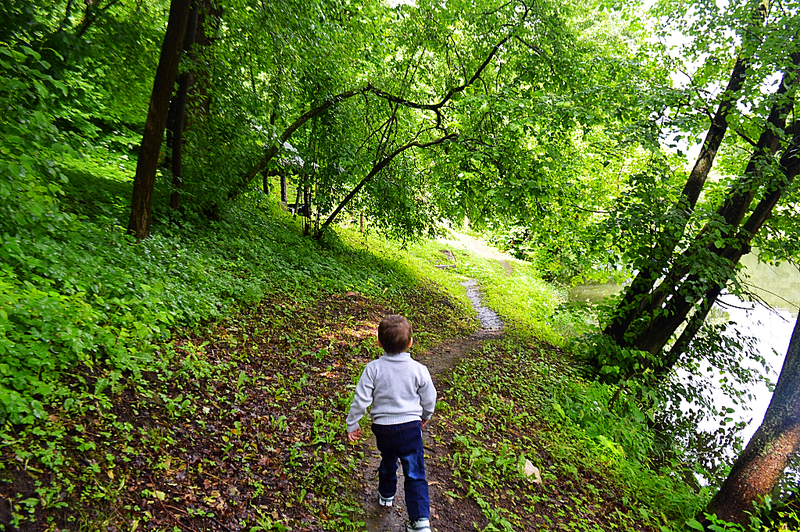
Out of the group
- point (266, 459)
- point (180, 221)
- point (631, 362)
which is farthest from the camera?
point (631, 362)

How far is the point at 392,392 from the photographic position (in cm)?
334

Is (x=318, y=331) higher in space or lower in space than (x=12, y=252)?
lower

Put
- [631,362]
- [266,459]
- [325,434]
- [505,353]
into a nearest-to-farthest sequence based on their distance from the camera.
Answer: [266,459], [325,434], [631,362], [505,353]

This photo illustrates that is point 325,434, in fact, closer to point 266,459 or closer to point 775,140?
point 266,459

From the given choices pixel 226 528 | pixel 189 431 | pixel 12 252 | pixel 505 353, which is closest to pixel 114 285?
pixel 12 252

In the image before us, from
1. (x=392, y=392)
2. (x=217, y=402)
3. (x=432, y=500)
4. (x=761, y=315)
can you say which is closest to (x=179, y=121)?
(x=217, y=402)

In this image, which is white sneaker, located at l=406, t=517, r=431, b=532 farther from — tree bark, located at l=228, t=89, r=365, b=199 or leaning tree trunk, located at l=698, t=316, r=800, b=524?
tree bark, located at l=228, t=89, r=365, b=199

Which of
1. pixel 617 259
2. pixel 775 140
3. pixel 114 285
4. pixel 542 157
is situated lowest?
pixel 114 285

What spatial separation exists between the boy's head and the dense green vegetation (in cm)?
144

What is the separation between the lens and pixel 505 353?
902cm

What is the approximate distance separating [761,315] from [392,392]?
766 inches

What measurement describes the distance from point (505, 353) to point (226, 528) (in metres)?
6.89

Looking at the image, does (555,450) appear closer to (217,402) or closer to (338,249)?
(217,402)

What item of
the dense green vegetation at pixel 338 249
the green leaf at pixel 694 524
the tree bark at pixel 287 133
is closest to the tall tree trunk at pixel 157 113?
the dense green vegetation at pixel 338 249
